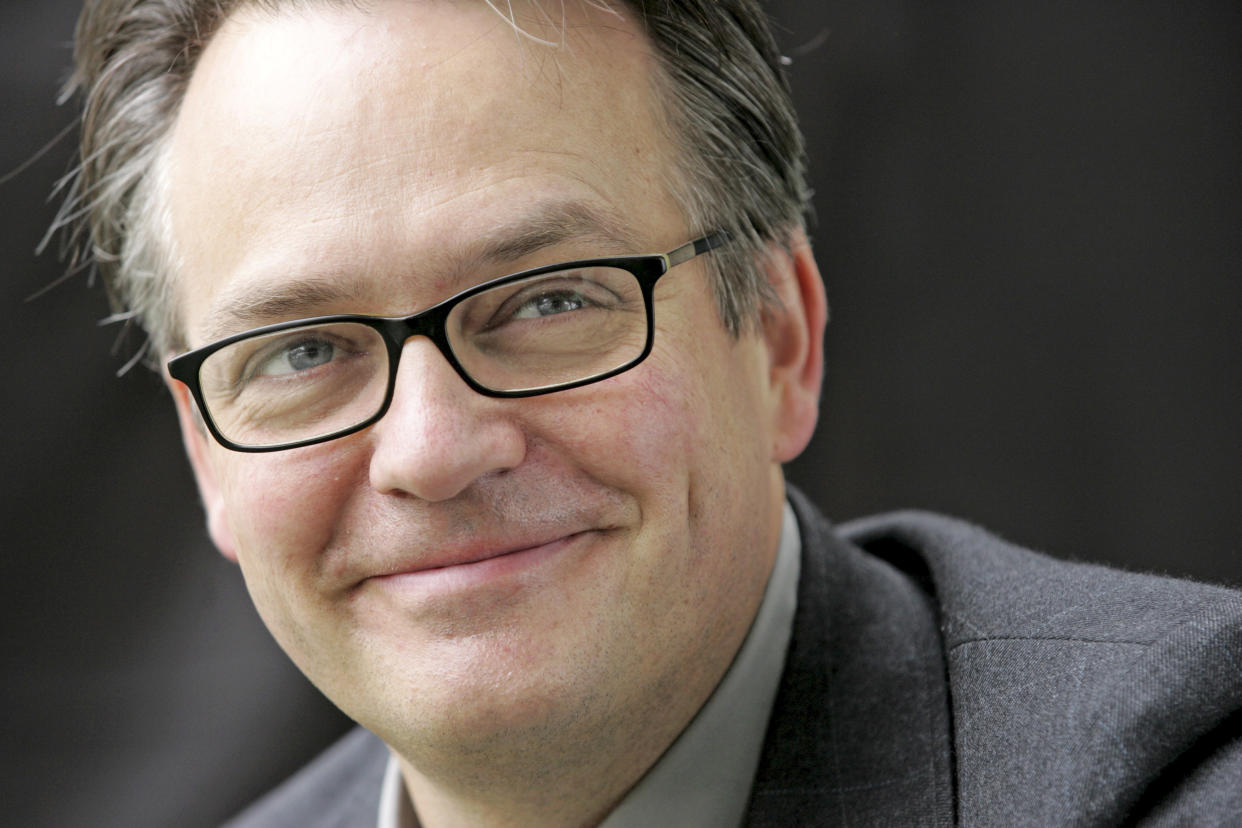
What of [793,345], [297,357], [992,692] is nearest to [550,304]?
[297,357]

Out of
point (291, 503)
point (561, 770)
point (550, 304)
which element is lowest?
point (561, 770)

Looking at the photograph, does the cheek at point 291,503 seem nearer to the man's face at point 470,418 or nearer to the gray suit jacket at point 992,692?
the man's face at point 470,418

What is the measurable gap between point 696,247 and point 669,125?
0.17 m

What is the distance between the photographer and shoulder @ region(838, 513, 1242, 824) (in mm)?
1255

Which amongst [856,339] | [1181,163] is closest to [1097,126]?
[1181,163]

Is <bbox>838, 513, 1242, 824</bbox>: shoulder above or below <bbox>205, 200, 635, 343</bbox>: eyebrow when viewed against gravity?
below

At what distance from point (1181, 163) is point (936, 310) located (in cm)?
65

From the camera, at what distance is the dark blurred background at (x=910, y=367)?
9.49 ft

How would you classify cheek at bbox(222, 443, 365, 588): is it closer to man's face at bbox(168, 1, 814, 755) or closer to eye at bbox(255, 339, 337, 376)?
man's face at bbox(168, 1, 814, 755)

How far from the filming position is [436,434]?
139cm

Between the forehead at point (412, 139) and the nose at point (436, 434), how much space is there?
0.09 meters

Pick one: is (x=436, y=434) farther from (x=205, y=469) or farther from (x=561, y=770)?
(x=205, y=469)

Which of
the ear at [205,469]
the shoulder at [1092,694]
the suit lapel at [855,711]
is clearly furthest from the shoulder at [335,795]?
the shoulder at [1092,694]

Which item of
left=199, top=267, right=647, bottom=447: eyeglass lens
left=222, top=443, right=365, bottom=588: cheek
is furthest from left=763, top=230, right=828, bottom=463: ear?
left=222, top=443, right=365, bottom=588: cheek
